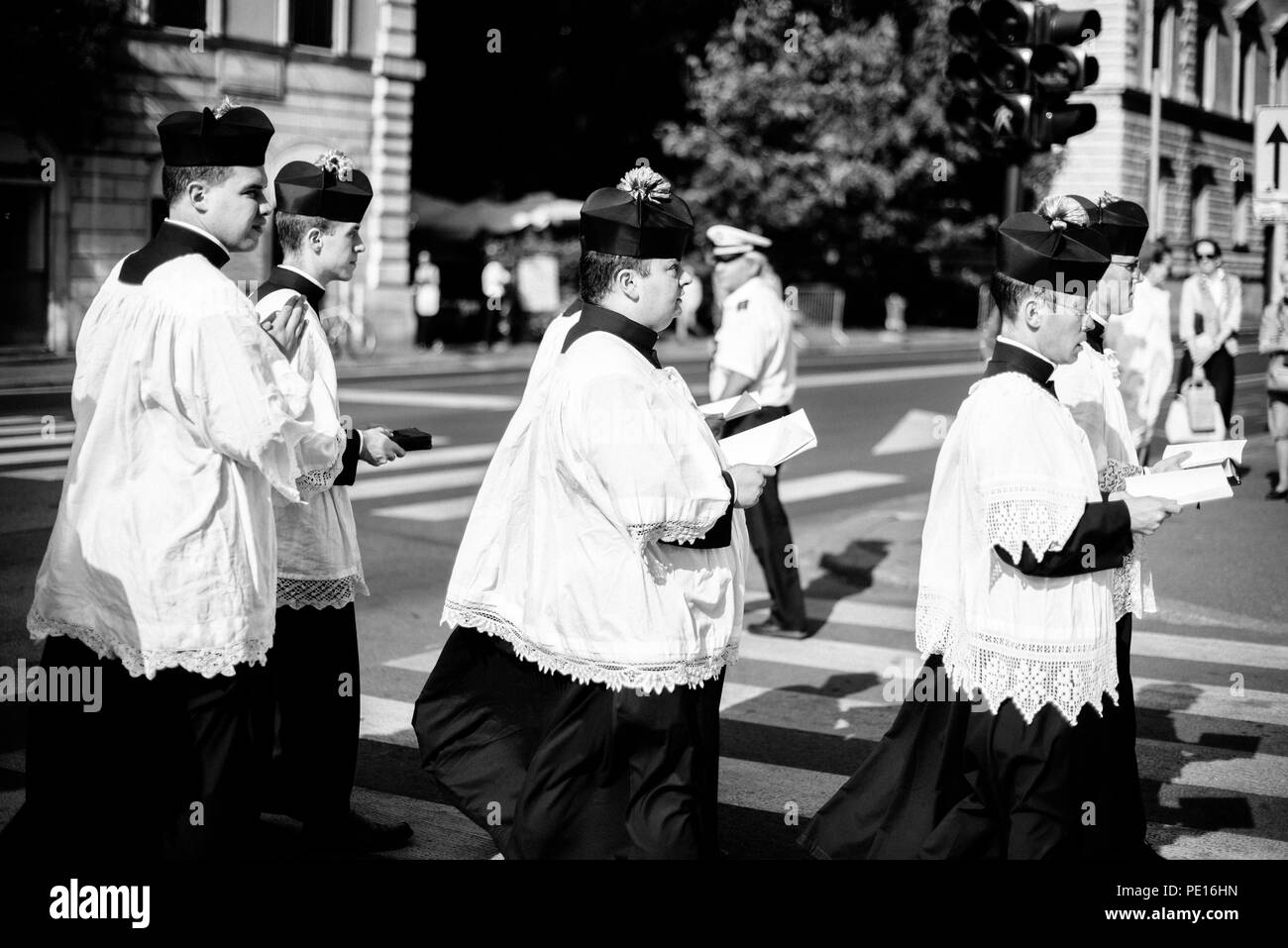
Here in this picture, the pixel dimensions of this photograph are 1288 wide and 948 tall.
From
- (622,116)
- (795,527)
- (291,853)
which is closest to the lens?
(291,853)

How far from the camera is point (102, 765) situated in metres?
3.89

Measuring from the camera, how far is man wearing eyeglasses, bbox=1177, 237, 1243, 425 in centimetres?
1271

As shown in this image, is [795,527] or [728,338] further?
[795,527]

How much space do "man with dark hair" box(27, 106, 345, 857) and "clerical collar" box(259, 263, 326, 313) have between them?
0.69 m

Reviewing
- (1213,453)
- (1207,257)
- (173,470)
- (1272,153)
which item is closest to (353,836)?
(173,470)

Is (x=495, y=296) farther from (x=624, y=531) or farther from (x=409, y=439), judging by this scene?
(x=624, y=531)

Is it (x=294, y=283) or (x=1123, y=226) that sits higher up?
(x=1123, y=226)

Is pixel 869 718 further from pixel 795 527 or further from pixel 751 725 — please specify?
pixel 795 527

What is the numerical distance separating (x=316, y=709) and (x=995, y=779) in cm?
197

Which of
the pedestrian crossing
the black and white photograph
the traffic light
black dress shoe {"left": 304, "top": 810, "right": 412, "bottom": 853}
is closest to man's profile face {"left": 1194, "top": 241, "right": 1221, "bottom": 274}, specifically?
the traffic light

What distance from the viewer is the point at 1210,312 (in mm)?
12766

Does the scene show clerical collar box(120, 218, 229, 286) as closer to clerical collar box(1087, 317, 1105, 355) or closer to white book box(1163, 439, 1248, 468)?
white book box(1163, 439, 1248, 468)
